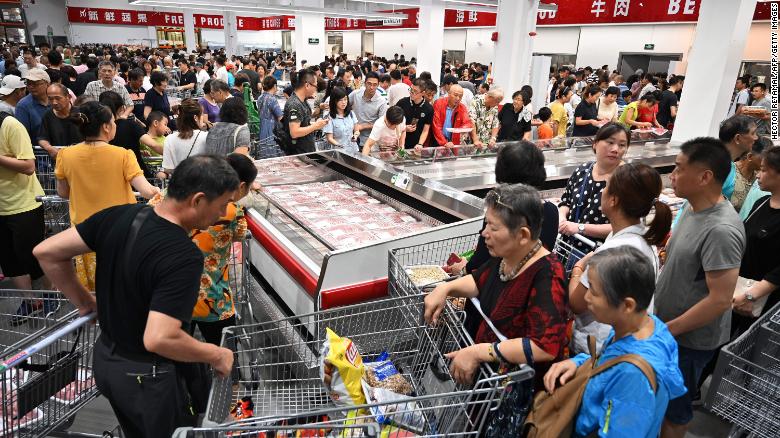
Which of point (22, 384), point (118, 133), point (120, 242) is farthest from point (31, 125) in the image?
point (120, 242)

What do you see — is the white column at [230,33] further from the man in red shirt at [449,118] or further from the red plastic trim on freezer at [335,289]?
the red plastic trim on freezer at [335,289]

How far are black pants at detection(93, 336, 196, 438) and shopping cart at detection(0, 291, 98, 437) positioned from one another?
26 centimetres

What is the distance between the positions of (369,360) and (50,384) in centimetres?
150

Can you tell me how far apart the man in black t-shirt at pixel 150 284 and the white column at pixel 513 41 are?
9.02 m

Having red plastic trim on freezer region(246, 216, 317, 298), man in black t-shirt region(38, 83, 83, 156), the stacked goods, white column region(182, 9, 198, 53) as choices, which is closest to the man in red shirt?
the stacked goods

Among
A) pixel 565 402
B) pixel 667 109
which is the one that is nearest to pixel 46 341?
pixel 565 402

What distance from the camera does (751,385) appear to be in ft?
8.35

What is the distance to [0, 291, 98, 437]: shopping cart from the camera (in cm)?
209

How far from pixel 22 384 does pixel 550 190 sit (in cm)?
486

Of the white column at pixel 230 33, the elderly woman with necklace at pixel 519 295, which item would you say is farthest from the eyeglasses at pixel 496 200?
the white column at pixel 230 33

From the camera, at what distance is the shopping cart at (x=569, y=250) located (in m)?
2.86

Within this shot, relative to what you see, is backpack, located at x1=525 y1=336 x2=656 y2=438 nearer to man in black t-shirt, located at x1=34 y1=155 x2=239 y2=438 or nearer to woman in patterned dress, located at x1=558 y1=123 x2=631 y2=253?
man in black t-shirt, located at x1=34 y1=155 x2=239 y2=438

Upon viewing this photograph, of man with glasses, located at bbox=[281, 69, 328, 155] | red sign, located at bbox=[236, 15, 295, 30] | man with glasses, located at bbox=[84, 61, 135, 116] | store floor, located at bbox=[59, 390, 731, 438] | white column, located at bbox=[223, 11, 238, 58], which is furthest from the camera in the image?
red sign, located at bbox=[236, 15, 295, 30]

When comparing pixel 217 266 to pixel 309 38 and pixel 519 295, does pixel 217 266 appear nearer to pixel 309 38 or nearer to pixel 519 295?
pixel 519 295
